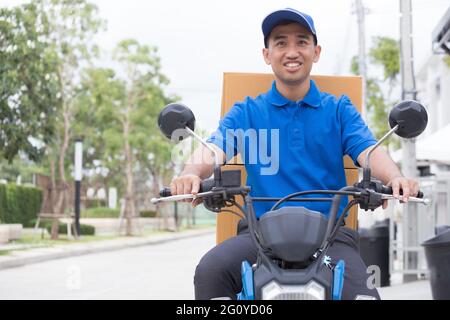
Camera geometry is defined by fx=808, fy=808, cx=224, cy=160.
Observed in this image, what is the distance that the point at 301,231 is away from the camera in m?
2.24

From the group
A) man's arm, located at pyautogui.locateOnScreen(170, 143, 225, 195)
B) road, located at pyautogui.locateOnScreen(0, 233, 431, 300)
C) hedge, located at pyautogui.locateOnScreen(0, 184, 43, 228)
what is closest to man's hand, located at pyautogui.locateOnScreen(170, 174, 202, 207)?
man's arm, located at pyautogui.locateOnScreen(170, 143, 225, 195)

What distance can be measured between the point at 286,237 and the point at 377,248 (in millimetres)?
9774

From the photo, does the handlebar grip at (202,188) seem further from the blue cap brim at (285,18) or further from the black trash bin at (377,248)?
the black trash bin at (377,248)

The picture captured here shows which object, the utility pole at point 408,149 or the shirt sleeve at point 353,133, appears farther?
the utility pole at point 408,149

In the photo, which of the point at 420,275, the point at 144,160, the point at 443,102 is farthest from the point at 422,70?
the point at 420,275

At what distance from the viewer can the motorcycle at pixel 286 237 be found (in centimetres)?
219

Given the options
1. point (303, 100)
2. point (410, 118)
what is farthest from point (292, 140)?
point (410, 118)

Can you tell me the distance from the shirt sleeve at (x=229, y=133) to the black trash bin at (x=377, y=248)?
8.76 meters

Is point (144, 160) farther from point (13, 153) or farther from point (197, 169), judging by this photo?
point (197, 169)

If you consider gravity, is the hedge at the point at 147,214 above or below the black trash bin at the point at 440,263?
below

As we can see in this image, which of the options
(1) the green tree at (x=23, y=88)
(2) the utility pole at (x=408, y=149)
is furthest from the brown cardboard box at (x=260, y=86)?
(1) the green tree at (x=23, y=88)
